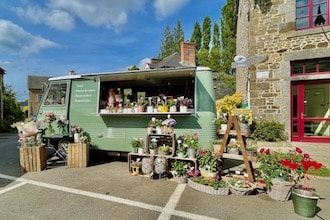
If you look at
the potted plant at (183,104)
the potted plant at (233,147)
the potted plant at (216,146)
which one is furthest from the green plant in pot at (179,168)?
the potted plant at (183,104)

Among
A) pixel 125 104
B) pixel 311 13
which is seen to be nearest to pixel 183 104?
pixel 125 104

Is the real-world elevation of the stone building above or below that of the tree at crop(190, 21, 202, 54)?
below

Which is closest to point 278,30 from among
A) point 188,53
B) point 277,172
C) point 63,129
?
point 277,172

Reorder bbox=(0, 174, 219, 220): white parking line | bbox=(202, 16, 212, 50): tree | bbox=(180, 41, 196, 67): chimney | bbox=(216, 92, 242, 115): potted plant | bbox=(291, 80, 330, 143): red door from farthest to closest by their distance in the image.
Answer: bbox=(202, 16, 212, 50): tree < bbox=(180, 41, 196, 67): chimney < bbox=(216, 92, 242, 115): potted plant < bbox=(291, 80, 330, 143): red door < bbox=(0, 174, 219, 220): white parking line

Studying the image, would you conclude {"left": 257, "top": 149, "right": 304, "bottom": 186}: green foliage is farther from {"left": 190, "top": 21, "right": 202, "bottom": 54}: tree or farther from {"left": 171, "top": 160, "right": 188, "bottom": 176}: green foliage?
{"left": 190, "top": 21, "right": 202, "bottom": 54}: tree

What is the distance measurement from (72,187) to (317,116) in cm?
844

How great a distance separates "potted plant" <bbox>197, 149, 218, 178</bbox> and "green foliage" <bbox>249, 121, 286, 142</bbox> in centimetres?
441

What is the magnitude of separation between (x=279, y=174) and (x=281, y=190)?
24 cm

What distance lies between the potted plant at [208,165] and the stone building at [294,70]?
5001mm

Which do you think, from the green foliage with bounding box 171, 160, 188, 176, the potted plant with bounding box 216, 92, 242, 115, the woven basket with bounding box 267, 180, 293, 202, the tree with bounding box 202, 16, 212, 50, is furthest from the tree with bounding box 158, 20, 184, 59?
the woven basket with bounding box 267, 180, 293, 202

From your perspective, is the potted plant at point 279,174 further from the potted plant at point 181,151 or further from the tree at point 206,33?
the tree at point 206,33

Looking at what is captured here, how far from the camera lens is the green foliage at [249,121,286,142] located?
774cm

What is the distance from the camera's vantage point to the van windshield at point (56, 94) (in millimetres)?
6249

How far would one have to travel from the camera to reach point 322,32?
7.52 metres
